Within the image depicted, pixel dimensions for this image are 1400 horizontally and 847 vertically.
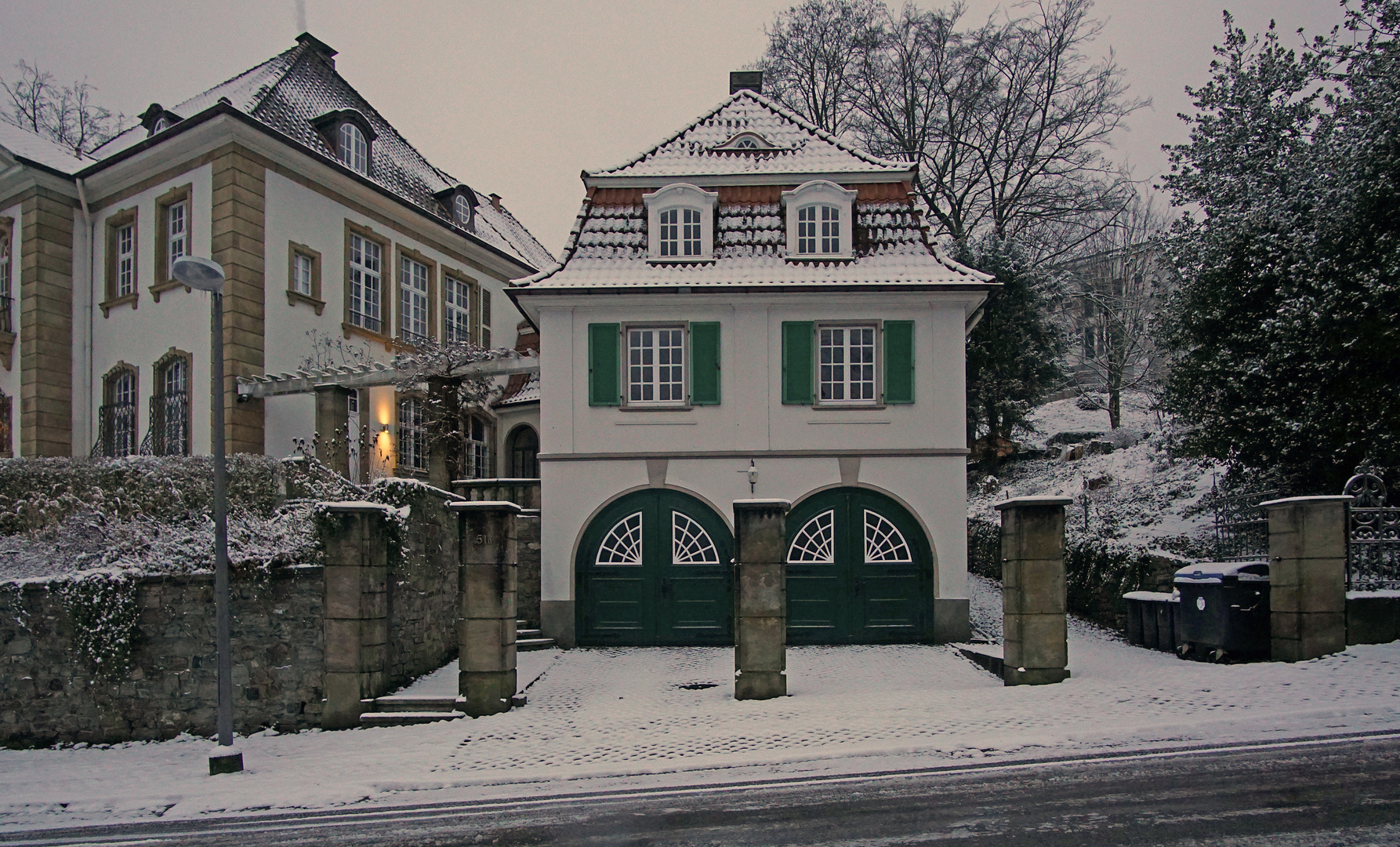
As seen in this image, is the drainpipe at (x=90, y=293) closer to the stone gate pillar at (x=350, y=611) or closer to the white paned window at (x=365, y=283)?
the white paned window at (x=365, y=283)

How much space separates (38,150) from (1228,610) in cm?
2620

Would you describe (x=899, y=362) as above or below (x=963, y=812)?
above

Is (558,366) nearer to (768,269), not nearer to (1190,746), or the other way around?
(768,269)

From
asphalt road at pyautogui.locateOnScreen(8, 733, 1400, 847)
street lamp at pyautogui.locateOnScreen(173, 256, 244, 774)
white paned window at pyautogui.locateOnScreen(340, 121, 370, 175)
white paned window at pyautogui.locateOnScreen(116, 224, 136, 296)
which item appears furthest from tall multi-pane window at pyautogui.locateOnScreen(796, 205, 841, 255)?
white paned window at pyautogui.locateOnScreen(116, 224, 136, 296)

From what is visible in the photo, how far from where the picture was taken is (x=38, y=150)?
21.6 metres

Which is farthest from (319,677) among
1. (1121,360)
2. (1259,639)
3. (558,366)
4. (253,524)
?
(1121,360)

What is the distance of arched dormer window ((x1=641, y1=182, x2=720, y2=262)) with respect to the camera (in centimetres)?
1664

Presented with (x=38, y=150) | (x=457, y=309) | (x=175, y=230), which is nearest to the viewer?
(x=175, y=230)

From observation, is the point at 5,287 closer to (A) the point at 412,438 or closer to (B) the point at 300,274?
(B) the point at 300,274

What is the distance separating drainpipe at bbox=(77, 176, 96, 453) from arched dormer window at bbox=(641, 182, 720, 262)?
13.9m

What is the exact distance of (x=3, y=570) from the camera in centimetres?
1155

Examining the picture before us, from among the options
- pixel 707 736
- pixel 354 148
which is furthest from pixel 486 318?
pixel 707 736

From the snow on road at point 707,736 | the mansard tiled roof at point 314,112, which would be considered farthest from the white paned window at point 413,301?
the snow on road at point 707,736

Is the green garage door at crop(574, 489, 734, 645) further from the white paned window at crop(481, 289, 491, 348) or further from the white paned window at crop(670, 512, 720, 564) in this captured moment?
the white paned window at crop(481, 289, 491, 348)
